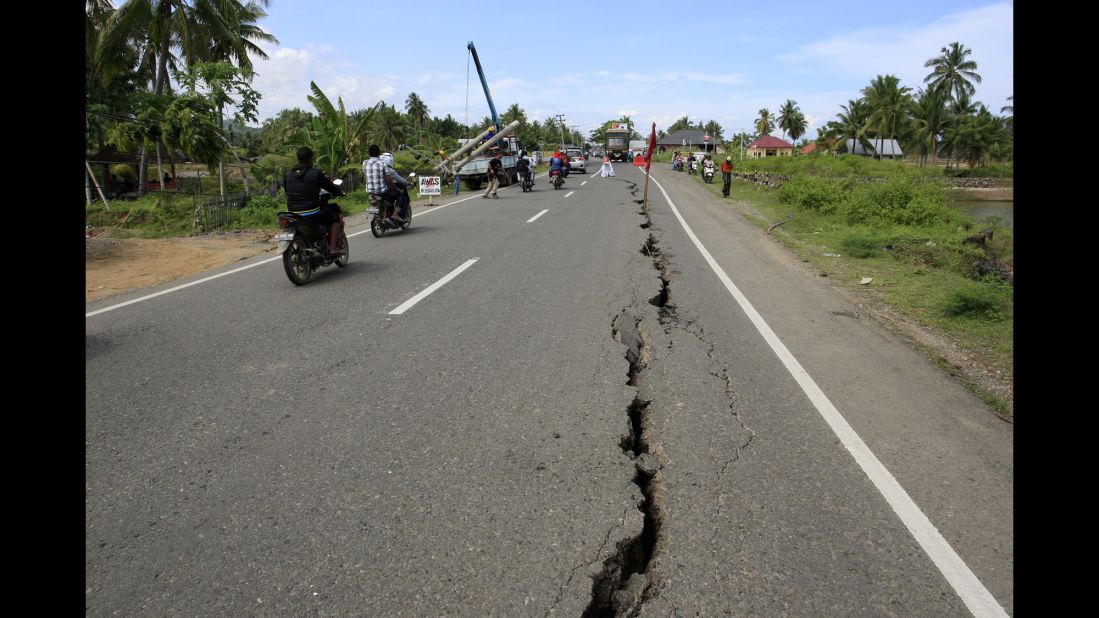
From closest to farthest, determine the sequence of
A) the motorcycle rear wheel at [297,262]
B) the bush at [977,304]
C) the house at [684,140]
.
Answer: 1. the bush at [977,304]
2. the motorcycle rear wheel at [297,262]
3. the house at [684,140]

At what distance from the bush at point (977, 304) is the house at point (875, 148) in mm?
78047

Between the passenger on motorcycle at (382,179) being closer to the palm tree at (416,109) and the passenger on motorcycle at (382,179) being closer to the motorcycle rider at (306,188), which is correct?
the motorcycle rider at (306,188)

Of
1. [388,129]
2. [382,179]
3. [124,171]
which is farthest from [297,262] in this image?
[388,129]

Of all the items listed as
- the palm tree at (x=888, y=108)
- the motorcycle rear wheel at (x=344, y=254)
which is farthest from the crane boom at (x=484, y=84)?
the palm tree at (x=888, y=108)

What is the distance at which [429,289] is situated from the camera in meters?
7.96

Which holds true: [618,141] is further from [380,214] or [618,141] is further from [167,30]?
[380,214]

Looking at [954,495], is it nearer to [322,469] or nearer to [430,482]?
[430,482]

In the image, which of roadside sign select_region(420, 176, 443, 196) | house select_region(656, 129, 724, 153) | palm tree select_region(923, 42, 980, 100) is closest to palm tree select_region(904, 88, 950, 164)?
palm tree select_region(923, 42, 980, 100)

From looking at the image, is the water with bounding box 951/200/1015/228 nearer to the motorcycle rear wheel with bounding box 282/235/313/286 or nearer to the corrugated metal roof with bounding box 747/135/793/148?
the motorcycle rear wheel with bounding box 282/235/313/286

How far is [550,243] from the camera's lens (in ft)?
39.2

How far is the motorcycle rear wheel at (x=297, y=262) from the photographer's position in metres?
8.21

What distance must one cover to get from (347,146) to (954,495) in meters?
23.2

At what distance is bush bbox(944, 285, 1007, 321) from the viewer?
708 cm

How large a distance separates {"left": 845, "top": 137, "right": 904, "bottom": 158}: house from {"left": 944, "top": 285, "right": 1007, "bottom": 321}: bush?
78047 millimetres
